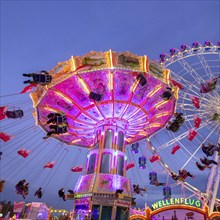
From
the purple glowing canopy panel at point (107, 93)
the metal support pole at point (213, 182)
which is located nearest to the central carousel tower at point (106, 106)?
the purple glowing canopy panel at point (107, 93)

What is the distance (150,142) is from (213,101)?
6729 mm

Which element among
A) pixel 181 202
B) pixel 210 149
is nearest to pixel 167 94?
pixel 210 149

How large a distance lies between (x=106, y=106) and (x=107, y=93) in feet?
4.36

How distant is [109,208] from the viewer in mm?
18078

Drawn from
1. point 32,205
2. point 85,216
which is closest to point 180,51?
point 85,216

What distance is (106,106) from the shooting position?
21422mm

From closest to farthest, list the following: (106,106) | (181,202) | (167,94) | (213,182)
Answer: (167,94), (106,106), (181,202), (213,182)

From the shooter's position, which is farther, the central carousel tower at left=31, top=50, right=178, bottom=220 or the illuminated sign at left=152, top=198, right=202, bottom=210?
the illuminated sign at left=152, top=198, right=202, bottom=210

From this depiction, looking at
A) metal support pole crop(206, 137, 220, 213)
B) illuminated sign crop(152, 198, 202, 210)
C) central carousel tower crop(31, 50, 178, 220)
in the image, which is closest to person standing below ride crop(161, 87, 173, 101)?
central carousel tower crop(31, 50, 178, 220)

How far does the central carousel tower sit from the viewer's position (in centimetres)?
1836

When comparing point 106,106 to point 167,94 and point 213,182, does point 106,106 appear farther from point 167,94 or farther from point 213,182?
point 213,182

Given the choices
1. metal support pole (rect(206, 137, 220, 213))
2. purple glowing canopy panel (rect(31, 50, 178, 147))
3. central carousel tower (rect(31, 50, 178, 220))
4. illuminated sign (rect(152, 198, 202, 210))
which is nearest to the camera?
central carousel tower (rect(31, 50, 178, 220))

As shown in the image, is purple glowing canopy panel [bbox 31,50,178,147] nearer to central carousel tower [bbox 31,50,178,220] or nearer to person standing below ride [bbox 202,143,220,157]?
central carousel tower [bbox 31,50,178,220]

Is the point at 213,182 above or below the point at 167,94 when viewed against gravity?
below
